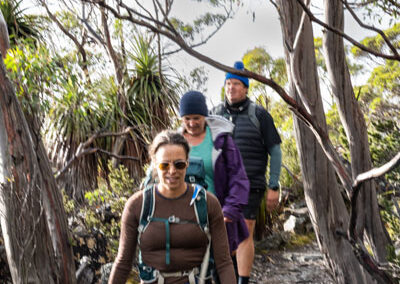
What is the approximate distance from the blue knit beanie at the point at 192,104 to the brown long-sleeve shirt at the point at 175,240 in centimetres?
89

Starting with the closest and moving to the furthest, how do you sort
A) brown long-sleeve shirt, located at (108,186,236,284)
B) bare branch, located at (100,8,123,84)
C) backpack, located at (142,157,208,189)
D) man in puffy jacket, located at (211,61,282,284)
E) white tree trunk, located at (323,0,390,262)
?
brown long-sleeve shirt, located at (108,186,236,284) < backpack, located at (142,157,208,189) < man in puffy jacket, located at (211,61,282,284) < white tree trunk, located at (323,0,390,262) < bare branch, located at (100,8,123,84)

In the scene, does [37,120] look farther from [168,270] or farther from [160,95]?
[160,95]

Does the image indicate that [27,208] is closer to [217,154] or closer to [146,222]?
[217,154]

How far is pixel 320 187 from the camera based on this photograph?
4523mm

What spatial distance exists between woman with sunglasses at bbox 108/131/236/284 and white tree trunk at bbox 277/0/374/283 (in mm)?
2303

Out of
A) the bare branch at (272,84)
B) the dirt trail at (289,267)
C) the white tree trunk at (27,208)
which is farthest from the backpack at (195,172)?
the dirt trail at (289,267)

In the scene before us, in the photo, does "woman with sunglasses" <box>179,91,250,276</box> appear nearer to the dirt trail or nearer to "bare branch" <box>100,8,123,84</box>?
the dirt trail

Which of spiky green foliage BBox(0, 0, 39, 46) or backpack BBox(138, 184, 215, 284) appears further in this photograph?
spiky green foliage BBox(0, 0, 39, 46)

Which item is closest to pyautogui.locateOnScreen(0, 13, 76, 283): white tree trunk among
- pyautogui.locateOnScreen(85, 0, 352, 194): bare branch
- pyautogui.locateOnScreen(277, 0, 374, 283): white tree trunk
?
pyautogui.locateOnScreen(277, 0, 374, 283): white tree trunk

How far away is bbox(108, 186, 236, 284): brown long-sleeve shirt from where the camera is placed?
2.24m

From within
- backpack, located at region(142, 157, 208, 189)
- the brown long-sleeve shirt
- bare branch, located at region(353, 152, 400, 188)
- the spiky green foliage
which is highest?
the spiky green foliage

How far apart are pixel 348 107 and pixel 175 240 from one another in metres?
2.47

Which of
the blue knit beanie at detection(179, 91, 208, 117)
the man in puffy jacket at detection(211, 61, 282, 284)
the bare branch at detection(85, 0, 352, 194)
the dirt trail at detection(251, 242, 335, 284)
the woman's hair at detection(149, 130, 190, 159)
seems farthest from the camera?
the dirt trail at detection(251, 242, 335, 284)

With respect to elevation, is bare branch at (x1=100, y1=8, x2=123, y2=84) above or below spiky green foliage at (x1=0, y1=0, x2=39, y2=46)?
below
